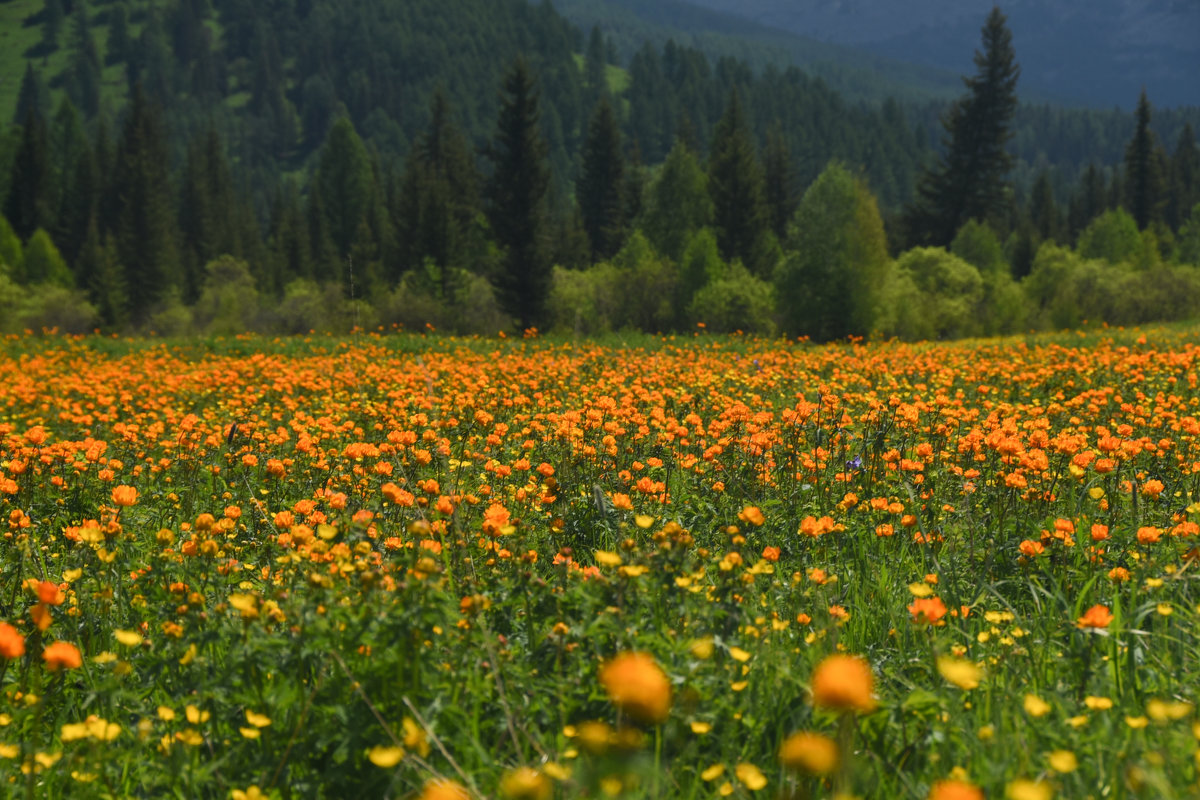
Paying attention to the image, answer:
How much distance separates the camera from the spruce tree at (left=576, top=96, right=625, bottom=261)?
53312 millimetres

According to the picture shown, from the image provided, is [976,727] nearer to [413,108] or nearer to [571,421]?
[571,421]

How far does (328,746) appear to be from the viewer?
1979mm

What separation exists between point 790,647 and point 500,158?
33.0 metres

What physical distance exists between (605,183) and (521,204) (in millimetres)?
22993

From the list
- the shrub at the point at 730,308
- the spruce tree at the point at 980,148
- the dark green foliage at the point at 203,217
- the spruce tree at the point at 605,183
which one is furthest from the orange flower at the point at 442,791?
the dark green foliage at the point at 203,217

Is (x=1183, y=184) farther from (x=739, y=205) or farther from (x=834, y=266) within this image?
(x=834, y=266)

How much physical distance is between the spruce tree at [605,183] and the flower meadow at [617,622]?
163 ft

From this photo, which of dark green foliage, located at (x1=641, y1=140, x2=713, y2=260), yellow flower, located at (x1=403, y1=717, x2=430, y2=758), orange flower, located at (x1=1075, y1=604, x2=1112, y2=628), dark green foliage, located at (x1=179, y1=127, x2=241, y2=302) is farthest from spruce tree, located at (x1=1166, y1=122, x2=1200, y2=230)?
yellow flower, located at (x1=403, y1=717, x2=430, y2=758)

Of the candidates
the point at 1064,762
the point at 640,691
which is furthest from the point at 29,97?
the point at 1064,762

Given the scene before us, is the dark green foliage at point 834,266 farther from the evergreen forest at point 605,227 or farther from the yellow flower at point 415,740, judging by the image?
the yellow flower at point 415,740

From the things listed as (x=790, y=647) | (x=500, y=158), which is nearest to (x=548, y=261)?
(x=500, y=158)

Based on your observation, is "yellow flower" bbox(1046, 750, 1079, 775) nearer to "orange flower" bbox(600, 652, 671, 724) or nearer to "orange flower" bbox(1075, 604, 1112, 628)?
"orange flower" bbox(1075, 604, 1112, 628)

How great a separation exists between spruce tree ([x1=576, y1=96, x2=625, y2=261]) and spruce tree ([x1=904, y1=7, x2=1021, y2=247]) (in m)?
20.5

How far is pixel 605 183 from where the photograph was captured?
177 feet
